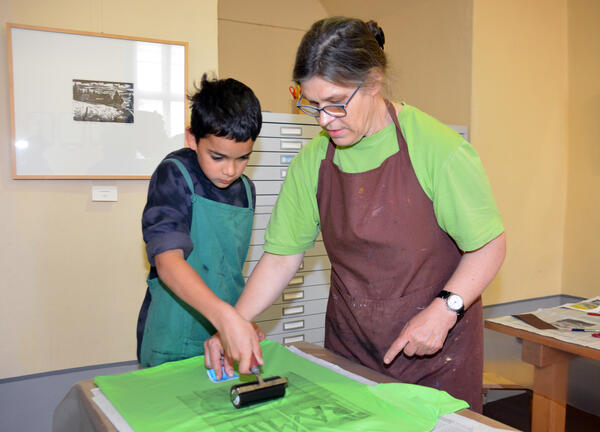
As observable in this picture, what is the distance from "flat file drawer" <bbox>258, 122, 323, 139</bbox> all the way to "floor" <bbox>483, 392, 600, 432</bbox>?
1767 mm

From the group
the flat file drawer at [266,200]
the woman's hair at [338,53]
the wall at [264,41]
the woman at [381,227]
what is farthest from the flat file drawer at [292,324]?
the wall at [264,41]

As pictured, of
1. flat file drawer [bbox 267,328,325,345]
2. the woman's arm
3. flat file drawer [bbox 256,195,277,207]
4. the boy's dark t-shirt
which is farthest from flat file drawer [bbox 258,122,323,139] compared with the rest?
the woman's arm

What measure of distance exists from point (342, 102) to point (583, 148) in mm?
3317

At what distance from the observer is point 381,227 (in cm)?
115

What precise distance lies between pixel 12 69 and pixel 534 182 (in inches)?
134

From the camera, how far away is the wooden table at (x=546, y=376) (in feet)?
5.98

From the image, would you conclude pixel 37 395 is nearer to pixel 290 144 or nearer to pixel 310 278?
pixel 310 278

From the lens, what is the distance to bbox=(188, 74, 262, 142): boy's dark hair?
122 cm

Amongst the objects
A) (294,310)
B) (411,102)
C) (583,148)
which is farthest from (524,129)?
(294,310)

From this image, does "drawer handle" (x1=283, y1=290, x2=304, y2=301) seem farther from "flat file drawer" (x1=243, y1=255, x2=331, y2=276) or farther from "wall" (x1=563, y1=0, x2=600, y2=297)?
"wall" (x1=563, y1=0, x2=600, y2=297)

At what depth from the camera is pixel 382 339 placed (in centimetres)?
118

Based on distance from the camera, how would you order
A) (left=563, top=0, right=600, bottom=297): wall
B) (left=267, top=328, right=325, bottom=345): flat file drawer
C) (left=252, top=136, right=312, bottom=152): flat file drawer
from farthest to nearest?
1. (left=563, top=0, right=600, bottom=297): wall
2. (left=267, top=328, right=325, bottom=345): flat file drawer
3. (left=252, top=136, right=312, bottom=152): flat file drawer

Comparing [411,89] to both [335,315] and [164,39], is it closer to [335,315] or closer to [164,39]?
[164,39]

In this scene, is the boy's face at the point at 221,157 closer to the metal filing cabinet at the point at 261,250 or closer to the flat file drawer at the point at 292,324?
the metal filing cabinet at the point at 261,250
